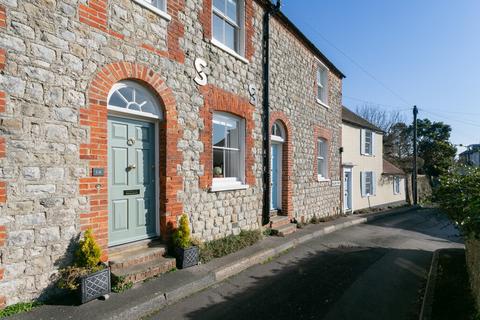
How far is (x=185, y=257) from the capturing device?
205 inches

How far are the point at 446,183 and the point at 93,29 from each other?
22.2 ft

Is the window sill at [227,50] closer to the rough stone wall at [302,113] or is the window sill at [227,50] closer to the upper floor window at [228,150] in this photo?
the upper floor window at [228,150]

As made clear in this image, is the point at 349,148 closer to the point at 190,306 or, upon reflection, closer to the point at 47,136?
the point at 190,306

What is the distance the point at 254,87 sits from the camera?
26.1ft

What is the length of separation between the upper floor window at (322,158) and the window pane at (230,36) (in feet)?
20.3

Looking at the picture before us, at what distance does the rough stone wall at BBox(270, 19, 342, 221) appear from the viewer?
914 centimetres

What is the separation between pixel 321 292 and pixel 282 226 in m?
3.86

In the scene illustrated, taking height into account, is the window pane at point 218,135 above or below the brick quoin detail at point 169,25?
below

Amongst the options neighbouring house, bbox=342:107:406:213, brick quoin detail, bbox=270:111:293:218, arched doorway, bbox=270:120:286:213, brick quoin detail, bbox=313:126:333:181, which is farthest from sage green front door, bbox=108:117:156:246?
neighbouring house, bbox=342:107:406:213

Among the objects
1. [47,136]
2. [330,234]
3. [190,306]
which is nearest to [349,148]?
[330,234]

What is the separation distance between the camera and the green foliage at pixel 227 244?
5.76 meters

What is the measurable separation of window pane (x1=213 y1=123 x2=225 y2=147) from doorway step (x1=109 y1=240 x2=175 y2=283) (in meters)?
2.57

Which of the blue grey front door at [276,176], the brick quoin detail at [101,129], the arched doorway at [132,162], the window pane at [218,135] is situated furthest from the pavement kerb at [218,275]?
the window pane at [218,135]

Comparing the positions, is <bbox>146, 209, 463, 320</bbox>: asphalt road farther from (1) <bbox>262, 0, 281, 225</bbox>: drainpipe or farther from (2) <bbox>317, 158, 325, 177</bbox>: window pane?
(2) <bbox>317, 158, 325, 177</bbox>: window pane
